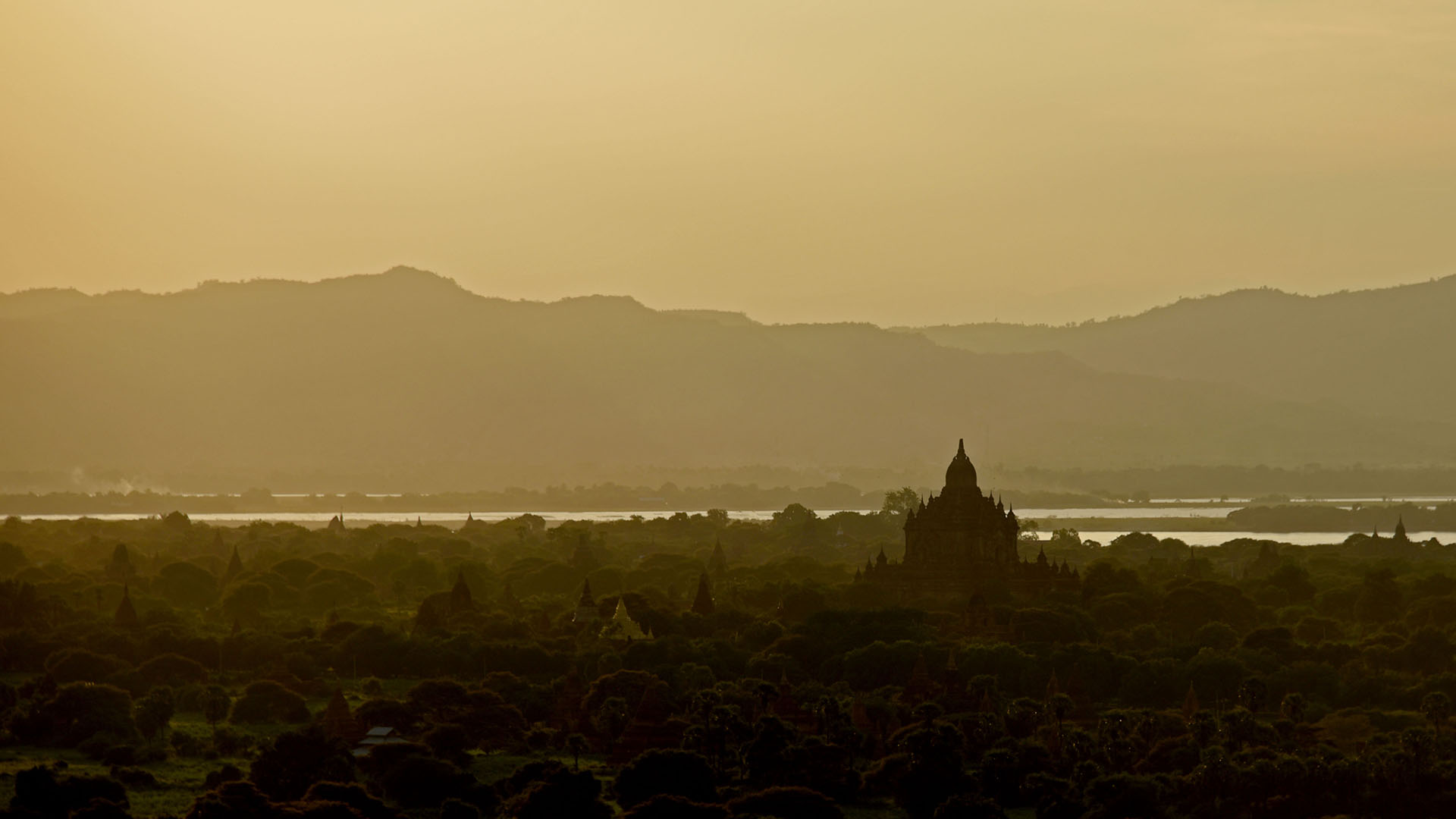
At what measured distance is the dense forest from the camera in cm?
7562

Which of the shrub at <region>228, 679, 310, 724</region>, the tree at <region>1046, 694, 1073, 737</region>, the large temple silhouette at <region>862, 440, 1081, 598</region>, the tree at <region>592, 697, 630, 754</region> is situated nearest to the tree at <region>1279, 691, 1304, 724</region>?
the tree at <region>1046, 694, 1073, 737</region>

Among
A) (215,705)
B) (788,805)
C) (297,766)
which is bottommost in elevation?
(788,805)

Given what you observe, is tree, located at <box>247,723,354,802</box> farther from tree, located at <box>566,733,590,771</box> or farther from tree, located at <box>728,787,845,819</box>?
tree, located at <box>728,787,845,819</box>

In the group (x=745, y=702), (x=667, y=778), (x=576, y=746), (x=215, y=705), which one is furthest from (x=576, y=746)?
(x=215, y=705)

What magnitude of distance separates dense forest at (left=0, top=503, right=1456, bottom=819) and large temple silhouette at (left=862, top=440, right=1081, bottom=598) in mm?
1648

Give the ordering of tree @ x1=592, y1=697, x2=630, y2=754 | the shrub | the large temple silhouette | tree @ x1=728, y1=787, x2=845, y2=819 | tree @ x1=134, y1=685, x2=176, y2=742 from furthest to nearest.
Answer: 1. the large temple silhouette
2. the shrub
3. tree @ x1=134, y1=685, x2=176, y2=742
4. tree @ x1=592, y1=697, x2=630, y2=754
5. tree @ x1=728, y1=787, x2=845, y2=819

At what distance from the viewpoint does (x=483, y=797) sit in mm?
76562

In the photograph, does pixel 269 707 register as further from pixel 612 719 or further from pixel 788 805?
pixel 788 805

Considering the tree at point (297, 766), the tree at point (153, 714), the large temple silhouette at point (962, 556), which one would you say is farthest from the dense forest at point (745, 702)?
the large temple silhouette at point (962, 556)

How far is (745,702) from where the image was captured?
91.4m

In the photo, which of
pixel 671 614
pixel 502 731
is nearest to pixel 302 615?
pixel 671 614

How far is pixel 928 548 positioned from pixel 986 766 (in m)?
59.4

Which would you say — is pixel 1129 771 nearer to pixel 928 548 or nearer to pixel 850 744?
pixel 850 744

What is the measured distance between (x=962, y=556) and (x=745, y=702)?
4771cm
